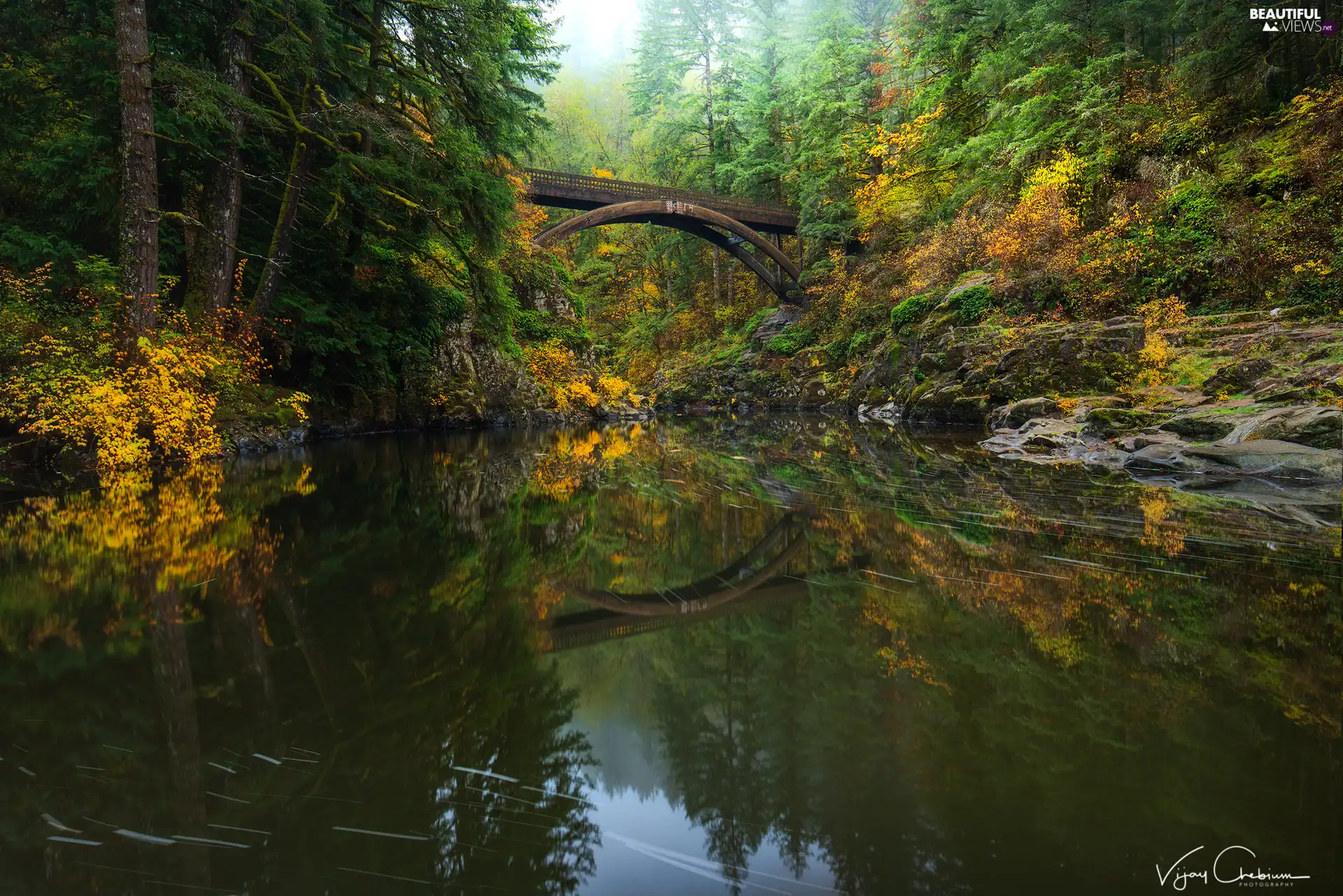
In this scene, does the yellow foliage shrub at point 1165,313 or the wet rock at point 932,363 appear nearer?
the yellow foliage shrub at point 1165,313

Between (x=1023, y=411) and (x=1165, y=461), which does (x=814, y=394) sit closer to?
(x=1023, y=411)

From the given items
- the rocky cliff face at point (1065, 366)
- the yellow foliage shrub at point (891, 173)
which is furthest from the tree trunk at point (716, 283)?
the rocky cliff face at point (1065, 366)

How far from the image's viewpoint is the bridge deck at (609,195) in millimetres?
23891

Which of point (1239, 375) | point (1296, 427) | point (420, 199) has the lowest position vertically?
point (1296, 427)

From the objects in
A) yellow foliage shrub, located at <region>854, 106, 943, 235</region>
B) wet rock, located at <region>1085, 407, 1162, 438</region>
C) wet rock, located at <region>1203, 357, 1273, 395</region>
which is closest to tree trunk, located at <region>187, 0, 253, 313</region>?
wet rock, located at <region>1085, 407, 1162, 438</region>

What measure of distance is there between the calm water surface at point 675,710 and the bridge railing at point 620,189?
21873 mm

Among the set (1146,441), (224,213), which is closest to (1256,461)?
(1146,441)

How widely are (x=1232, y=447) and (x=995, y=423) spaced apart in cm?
628

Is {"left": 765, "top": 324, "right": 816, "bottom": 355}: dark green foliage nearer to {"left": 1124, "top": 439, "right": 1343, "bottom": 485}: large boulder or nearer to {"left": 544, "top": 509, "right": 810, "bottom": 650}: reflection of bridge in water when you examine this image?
{"left": 1124, "top": 439, "right": 1343, "bottom": 485}: large boulder

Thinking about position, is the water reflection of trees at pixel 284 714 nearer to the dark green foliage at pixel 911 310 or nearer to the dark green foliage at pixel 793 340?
the dark green foliage at pixel 911 310

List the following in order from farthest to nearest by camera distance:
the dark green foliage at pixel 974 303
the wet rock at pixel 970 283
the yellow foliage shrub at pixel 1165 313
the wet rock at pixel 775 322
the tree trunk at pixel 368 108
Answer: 1. the wet rock at pixel 775 322
2. the wet rock at pixel 970 283
3. the dark green foliage at pixel 974 303
4. the tree trunk at pixel 368 108
5. the yellow foliage shrub at pixel 1165 313

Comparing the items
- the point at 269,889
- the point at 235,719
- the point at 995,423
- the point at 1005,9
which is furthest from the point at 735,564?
the point at 1005,9

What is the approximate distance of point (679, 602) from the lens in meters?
3.22

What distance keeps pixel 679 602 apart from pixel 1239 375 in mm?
9182
